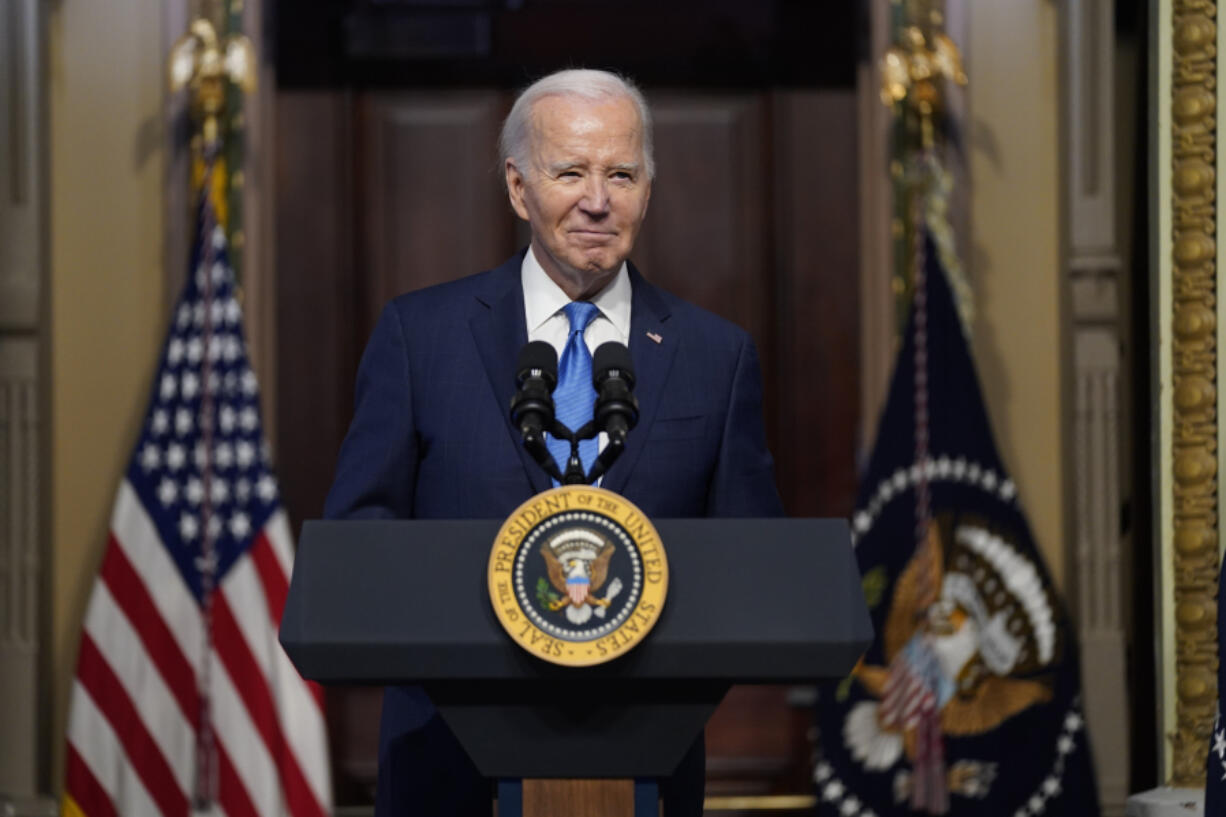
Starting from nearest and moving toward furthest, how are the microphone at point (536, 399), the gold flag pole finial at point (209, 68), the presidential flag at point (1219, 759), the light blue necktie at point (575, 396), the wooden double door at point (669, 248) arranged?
the microphone at point (536, 399) < the light blue necktie at point (575, 396) < the presidential flag at point (1219, 759) < the gold flag pole finial at point (209, 68) < the wooden double door at point (669, 248)

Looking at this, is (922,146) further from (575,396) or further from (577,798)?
(577,798)

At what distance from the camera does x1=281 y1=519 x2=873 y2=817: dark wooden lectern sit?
1.63 meters

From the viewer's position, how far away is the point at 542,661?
1621 mm

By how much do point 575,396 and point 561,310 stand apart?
16cm

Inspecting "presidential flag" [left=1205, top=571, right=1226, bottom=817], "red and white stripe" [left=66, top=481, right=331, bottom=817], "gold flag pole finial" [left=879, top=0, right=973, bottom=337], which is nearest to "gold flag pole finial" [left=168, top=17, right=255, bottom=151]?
"red and white stripe" [left=66, top=481, right=331, bottom=817]

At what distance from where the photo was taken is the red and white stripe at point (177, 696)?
396 centimetres

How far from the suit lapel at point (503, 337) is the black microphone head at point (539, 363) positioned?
0.24 m

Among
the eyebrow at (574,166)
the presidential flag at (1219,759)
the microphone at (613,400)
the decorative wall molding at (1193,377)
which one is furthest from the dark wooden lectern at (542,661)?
the decorative wall molding at (1193,377)

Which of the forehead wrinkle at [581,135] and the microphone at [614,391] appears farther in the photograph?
the forehead wrinkle at [581,135]

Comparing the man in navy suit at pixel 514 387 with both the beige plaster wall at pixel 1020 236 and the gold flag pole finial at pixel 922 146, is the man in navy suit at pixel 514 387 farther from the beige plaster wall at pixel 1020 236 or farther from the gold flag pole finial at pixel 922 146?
the beige plaster wall at pixel 1020 236

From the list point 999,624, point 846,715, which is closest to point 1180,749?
point 999,624

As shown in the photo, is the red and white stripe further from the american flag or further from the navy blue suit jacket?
the navy blue suit jacket

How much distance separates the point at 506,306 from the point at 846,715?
2165 mm

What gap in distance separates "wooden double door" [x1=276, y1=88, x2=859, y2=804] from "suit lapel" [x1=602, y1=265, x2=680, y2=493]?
7.74 feet
